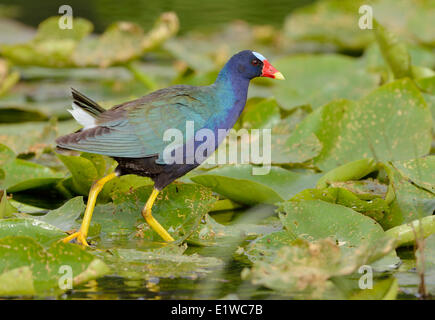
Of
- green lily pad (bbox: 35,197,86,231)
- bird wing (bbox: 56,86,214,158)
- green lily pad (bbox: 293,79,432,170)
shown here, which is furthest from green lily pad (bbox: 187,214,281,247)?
green lily pad (bbox: 293,79,432,170)

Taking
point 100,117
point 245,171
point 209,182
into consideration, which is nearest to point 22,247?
point 100,117

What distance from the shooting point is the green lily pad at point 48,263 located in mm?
2572

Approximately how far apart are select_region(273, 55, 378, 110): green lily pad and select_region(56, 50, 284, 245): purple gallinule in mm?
1611

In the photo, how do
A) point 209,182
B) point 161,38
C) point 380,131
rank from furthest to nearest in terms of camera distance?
point 161,38 < point 380,131 < point 209,182

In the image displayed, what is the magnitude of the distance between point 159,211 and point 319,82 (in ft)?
8.64

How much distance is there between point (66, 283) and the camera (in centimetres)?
259

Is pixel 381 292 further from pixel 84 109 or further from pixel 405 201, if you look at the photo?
pixel 84 109

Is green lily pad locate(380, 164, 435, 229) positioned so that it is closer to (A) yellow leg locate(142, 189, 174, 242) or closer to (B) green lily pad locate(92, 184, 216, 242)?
(B) green lily pad locate(92, 184, 216, 242)

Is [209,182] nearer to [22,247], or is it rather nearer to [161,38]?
→ [22,247]

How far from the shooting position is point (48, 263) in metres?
2.61

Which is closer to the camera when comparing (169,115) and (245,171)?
(169,115)

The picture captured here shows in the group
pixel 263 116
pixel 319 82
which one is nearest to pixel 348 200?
pixel 263 116

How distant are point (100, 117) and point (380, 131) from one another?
58.5 inches

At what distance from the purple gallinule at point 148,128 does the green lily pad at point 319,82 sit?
5.29ft
